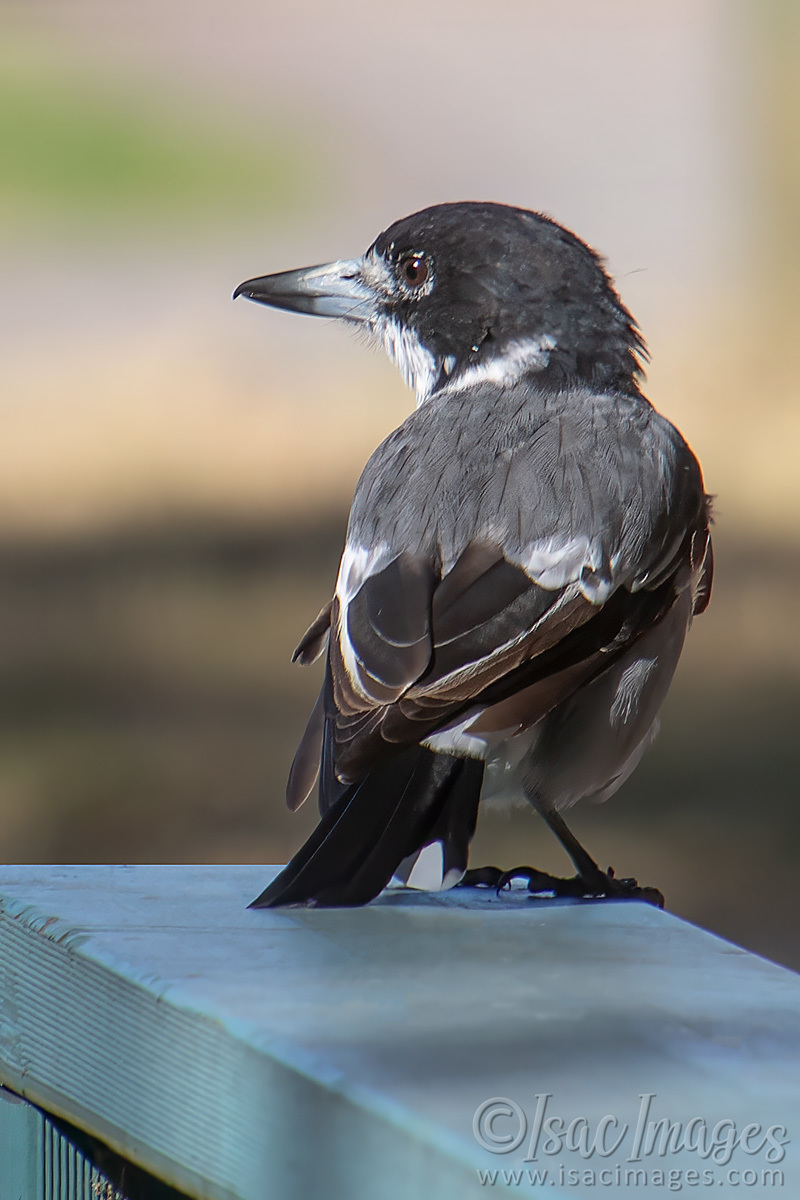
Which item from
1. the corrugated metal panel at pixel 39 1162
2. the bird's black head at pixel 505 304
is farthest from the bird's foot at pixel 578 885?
the bird's black head at pixel 505 304

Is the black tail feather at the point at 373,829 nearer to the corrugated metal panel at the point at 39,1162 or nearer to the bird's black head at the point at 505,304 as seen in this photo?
the corrugated metal panel at the point at 39,1162

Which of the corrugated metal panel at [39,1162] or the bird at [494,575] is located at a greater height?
the bird at [494,575]

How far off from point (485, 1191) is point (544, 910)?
902mm

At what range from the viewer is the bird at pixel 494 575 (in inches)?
80.7

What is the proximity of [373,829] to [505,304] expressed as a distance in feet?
3.85

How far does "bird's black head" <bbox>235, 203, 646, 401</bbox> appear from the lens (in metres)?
2.82

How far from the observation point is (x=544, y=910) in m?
1.92

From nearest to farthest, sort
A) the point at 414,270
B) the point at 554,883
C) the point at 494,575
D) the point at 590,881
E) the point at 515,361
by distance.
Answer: the point at 494,575, the point at 554,883, the point at 590,881, the point at 515,361, the point at 414,270

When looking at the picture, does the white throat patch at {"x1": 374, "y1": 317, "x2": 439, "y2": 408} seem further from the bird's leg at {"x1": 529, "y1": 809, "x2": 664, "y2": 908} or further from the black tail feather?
the black tail feather

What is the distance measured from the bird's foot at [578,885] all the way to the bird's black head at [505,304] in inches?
31.6

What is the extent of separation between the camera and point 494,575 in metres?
2.18

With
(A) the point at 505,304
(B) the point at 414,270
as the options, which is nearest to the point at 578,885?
(A) the point at 505,304

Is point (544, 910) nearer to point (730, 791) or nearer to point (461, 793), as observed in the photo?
point (461, 793)

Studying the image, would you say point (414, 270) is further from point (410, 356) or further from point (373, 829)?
point (373, 829)
